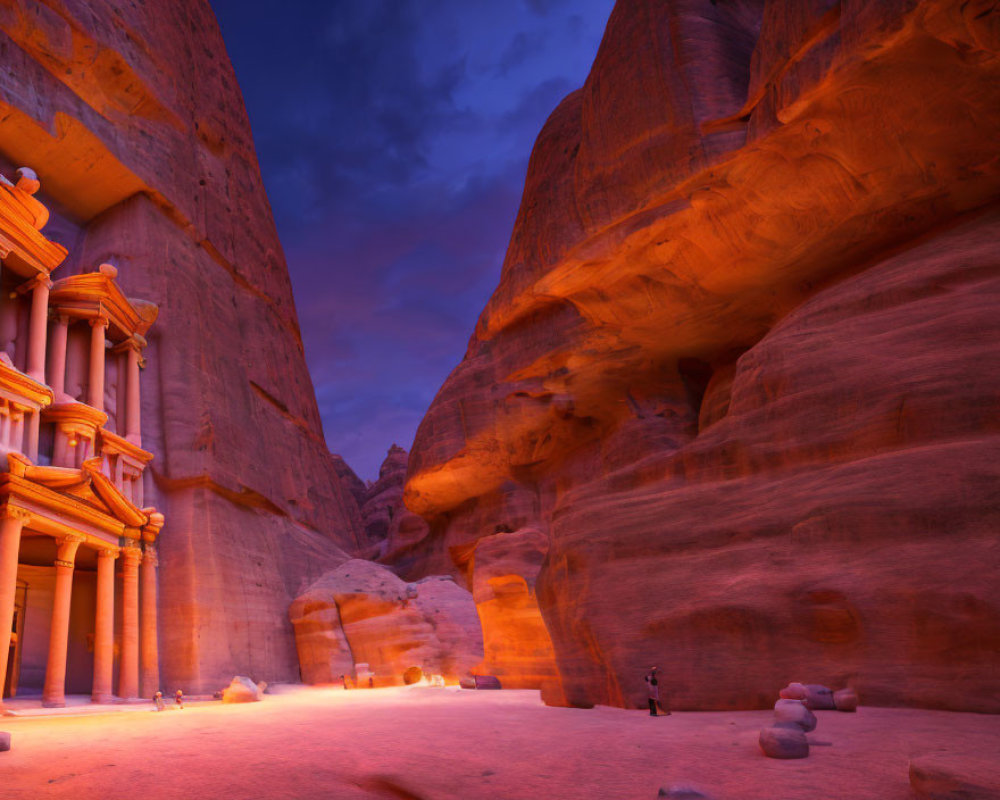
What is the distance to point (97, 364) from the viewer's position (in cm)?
2728

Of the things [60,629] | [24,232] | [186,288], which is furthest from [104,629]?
[186,288]

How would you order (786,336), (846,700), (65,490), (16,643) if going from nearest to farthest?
(846,700) → (786,336) → (65,490) → (16,643)

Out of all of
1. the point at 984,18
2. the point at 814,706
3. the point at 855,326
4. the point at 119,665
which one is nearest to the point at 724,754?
the point at 814,706

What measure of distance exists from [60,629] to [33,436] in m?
5.96

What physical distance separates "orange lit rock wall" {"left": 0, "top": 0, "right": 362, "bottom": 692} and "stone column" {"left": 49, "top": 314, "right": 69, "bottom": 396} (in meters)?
4.10

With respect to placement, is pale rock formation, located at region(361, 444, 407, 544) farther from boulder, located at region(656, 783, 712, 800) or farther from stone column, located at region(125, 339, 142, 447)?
boulder, located at region(656, 783, 712, 800)

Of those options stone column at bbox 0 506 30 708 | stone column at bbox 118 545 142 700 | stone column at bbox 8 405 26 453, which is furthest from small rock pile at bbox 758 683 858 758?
stone column at bbox 8 405 26 453

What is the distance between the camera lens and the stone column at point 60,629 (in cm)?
2100

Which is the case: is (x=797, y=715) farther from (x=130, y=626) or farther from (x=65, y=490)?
(x=130, y=626)

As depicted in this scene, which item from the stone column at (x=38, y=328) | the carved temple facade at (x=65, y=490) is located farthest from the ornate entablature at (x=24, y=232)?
the stone column at (x=38, y=328)

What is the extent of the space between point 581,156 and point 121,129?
22.1 meters

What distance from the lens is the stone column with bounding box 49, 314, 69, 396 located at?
25.7 meters

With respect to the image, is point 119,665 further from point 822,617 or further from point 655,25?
point 655,25

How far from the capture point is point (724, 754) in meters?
7.45
